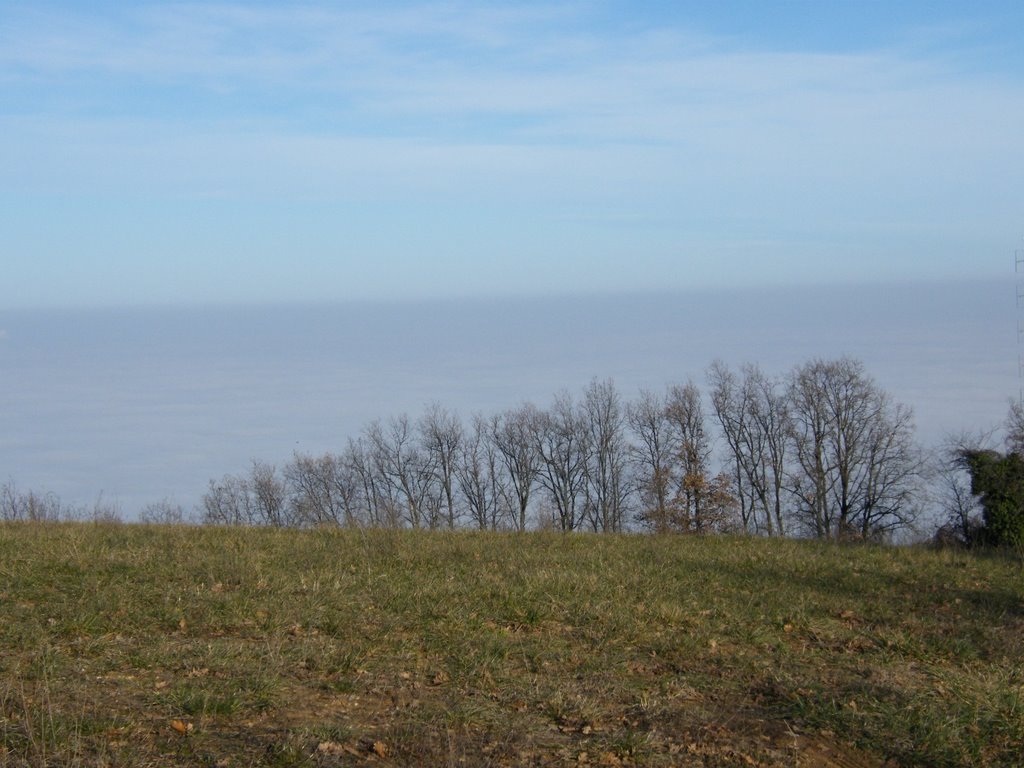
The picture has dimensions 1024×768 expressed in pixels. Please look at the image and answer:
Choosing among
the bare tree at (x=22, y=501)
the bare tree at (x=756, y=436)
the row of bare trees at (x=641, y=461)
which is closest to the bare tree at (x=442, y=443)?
the row of bare trees at (x=641, y=461)

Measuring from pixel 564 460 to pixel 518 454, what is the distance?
237 cm

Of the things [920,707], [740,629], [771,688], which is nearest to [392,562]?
[740,629]

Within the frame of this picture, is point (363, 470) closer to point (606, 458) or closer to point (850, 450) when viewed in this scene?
point (606, 458)

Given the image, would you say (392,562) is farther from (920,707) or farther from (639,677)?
(920,707)

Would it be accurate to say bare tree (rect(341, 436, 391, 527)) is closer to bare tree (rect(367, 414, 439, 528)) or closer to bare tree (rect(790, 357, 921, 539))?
bare tree (rect(367, 414, 439, 528))

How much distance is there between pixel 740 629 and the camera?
688 cm

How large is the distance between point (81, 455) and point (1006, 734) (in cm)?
7113

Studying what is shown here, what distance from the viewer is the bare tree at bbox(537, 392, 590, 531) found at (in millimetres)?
46312

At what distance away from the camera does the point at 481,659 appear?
18.9 feet

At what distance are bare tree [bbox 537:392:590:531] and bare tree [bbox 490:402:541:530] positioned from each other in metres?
0.41

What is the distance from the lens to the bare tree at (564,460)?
46.3 m

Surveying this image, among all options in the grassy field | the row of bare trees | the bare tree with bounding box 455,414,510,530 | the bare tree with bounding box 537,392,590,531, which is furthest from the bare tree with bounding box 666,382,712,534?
the grassy field

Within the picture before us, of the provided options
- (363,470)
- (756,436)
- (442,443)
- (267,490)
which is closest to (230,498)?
(267,490)

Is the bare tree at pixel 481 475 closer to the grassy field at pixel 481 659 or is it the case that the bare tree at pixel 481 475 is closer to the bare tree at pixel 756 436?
the bare tree at pixel 756 436
